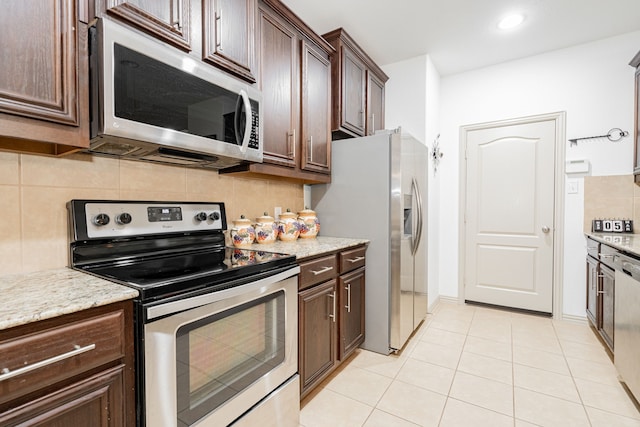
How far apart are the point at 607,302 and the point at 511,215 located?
3.81ft

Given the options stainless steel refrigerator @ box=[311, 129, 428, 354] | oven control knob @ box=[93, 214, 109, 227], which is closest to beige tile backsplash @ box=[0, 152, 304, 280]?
oven control knob @ box=[93, 214, 109, 227]

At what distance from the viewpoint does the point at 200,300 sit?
3.42ft

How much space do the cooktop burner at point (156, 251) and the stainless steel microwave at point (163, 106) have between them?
10.6 inches

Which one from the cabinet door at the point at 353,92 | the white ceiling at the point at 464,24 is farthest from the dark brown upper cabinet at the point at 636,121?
the cabinet door at the point at 353,92

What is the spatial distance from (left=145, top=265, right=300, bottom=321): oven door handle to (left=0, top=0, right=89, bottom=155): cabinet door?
2.11ft

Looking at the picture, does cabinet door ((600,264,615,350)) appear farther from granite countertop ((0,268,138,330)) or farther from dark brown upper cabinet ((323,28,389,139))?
granite countertop ((0,268,138,330))

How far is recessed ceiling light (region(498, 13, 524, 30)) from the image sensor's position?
2.40 meters

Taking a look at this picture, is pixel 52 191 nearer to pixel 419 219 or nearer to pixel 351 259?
pixel 351 259

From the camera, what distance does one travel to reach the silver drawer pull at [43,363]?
2.21 feet

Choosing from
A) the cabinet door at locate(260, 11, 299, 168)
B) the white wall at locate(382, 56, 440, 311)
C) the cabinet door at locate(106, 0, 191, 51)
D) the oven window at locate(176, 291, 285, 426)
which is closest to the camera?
the oven window at locate(176, 291, 285, 426)

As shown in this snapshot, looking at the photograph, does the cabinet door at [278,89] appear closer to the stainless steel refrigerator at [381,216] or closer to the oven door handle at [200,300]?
the stainless steel refrigerator at [381,216]

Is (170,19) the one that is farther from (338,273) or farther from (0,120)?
(338,273)

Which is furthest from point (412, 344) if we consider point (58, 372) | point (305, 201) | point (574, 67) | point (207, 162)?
point (574, 67)

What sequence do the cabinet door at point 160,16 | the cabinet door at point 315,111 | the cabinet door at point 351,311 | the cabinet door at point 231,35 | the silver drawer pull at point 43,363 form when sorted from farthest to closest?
the cabinet door at point 315,111, the cabinet door at point 351,311, the cabinet door at point 231,35, the cabinet door at point 160,16, the silver drawer pull at point 43,363
